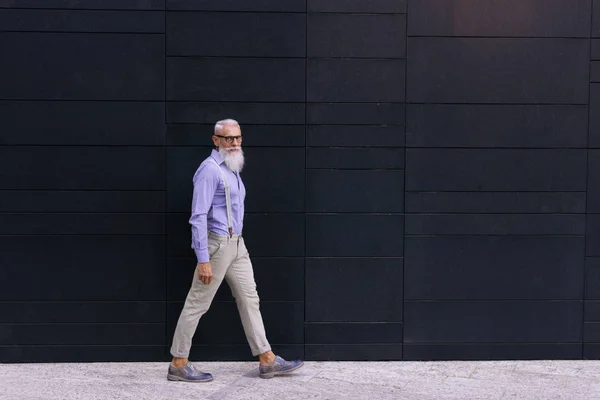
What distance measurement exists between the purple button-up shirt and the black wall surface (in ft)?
1.72

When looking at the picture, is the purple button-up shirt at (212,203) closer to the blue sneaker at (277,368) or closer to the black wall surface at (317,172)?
the black wall surface at (317,172)

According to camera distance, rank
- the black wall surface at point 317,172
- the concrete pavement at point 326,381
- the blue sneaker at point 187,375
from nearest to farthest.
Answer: the concrete pavement at point 326,381 → the blue sneaker at point 187,375 → the black wall surface at point 317,172

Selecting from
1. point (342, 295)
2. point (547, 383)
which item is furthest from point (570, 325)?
point (342, 295)

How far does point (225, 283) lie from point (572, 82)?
3.28 meters

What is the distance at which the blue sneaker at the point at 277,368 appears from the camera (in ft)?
22.6

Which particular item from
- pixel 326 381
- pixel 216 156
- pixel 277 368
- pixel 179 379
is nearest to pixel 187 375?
pixel 179 379

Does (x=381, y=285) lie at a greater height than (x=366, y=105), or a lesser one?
lesser

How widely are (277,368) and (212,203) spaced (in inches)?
54.3

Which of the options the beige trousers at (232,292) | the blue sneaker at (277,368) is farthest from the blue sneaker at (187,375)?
the blue sneaker at (277,368)

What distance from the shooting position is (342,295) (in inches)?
291

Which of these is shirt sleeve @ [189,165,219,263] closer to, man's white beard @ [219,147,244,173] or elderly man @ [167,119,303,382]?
elderly man @ [167,119,303,382]

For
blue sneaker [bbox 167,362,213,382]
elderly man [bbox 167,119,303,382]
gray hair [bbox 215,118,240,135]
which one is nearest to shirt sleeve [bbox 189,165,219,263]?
elderly man [bbox 167,119,303,382]

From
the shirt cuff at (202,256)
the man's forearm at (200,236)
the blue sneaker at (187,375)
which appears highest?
the man's forearm at (200,236)

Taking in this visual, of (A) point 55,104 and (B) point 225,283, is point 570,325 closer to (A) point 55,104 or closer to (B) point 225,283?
(B) point 225,283
